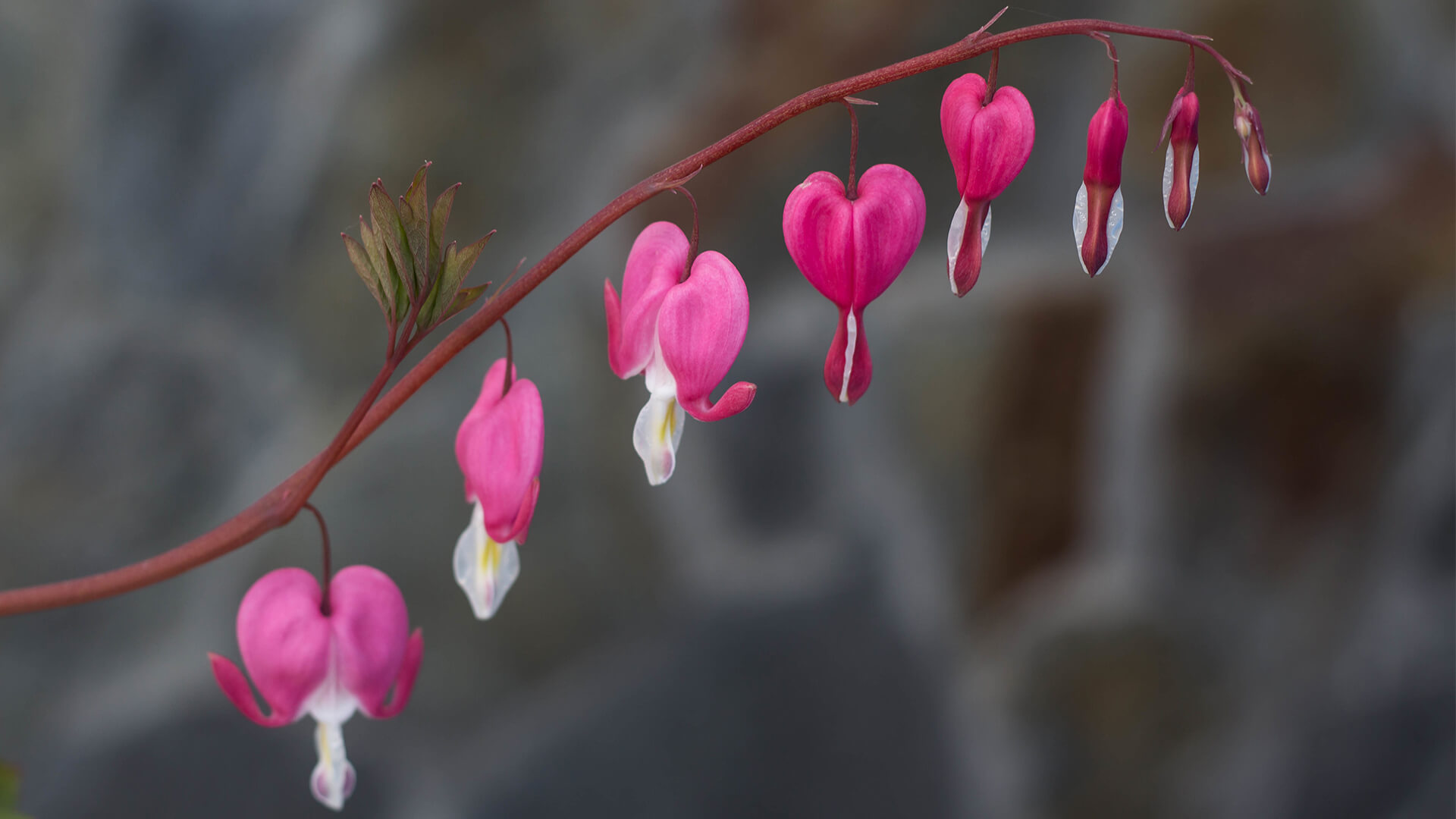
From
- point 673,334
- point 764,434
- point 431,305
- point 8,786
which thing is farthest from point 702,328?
point 764,434

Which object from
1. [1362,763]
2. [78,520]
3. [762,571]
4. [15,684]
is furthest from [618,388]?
[1362,763]

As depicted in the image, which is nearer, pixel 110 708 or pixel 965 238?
pixel 965 238

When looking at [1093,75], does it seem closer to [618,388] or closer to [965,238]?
[618,388]

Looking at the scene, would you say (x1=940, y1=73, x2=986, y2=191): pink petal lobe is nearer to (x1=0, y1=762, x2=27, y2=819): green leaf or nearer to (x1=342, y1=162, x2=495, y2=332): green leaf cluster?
(x1=342, y1=162, x2=495, y2=332): green leaf cluster

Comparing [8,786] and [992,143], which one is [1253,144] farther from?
[8,786]


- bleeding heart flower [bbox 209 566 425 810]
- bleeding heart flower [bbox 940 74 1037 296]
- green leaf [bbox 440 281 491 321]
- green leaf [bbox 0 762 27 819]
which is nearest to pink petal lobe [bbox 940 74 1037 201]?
bleeding heart flower [bbox 940 74 1037 296]

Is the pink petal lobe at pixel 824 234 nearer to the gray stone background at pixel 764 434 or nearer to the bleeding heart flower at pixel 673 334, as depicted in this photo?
the bleeding heart flower at pixel 673 334
